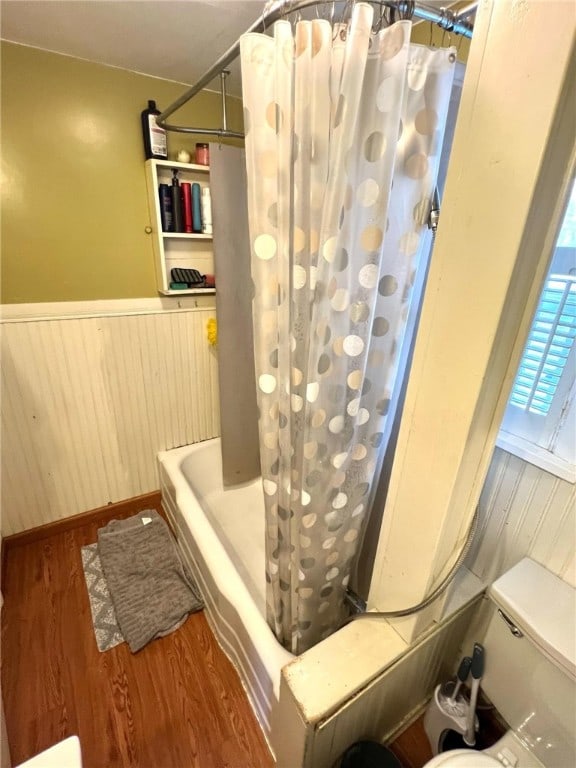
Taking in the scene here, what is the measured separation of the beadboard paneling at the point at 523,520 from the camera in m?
0.91


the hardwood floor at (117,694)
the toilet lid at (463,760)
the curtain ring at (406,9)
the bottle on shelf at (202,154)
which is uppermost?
the curtain ring at (406,9)

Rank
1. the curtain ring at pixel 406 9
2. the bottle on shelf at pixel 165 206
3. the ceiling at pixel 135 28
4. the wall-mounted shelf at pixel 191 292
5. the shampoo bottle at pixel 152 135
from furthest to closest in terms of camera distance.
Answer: the wall-mounted shelf at pixel 191 292
the bottle on shelf at pixel 165 206
the shampoo bottle at pixel 152 135
the ceiling at pixel 135 28
the curtain ring at pixel 406 9

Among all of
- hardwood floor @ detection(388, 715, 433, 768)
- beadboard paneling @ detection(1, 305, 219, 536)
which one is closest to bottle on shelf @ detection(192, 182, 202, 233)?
beadboard paneling @ detection(1, 305, 219, 536)

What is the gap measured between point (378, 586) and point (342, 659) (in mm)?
204

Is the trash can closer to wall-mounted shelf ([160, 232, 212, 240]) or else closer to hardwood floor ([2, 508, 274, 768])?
hardwood floor ([2, 508, 274, 768])

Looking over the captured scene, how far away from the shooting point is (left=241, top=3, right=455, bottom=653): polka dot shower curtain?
682mm

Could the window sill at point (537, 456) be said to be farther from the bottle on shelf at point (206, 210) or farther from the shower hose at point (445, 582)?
the bottle on shelf at point (206, 210)

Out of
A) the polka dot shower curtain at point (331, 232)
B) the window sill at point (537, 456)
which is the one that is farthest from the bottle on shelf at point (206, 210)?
the window sill at point (537, 456)

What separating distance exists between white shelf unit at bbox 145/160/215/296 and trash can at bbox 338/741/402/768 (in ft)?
5.94

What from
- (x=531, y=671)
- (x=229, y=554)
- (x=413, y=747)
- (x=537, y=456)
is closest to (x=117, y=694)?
(x=229, y=554)

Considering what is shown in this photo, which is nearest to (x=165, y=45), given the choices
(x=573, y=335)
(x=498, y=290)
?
(x=498, y=290)

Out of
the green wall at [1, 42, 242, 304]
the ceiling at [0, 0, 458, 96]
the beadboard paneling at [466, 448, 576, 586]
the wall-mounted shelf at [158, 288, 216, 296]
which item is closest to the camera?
the beadboard paneling at [466, 448, 576, 586]

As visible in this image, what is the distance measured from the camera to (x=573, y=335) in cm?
82

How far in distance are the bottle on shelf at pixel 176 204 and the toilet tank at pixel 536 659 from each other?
6.06 feet
